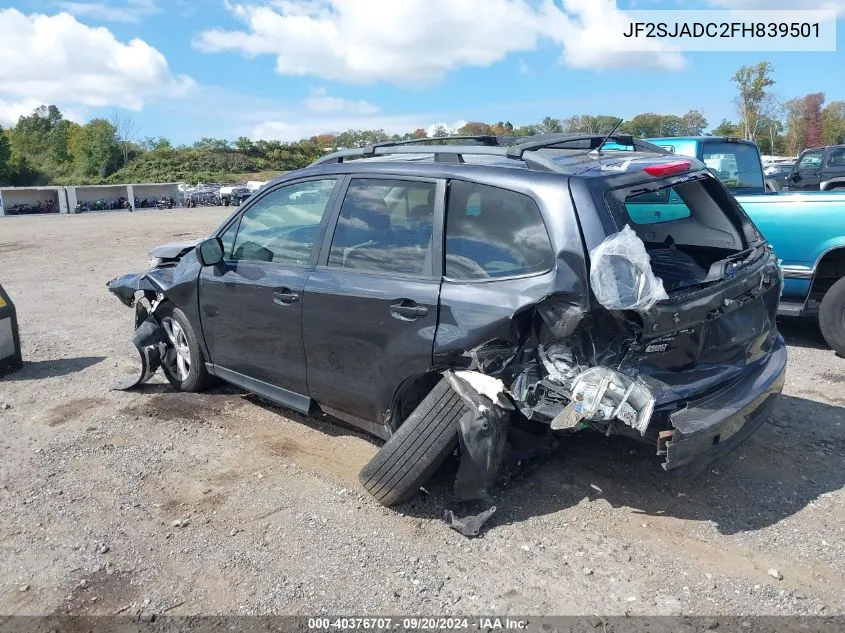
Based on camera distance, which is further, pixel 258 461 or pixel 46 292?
pixel 46 292

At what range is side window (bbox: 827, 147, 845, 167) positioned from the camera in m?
14.8

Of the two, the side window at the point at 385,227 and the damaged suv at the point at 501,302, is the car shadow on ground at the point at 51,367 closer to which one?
the damaged suv at the point at 501,302


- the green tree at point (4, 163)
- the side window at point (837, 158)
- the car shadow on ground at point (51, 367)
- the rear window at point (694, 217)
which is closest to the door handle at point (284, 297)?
the rear window at point (694, 217)

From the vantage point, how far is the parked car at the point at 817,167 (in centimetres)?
1470

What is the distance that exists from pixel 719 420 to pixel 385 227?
2.00 metres

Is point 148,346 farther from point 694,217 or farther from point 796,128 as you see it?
point 796,128

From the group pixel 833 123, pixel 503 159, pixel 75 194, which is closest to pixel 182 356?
pixel 503 159

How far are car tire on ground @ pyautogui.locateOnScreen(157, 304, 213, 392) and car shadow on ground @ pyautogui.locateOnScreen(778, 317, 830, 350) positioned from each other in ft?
18.2

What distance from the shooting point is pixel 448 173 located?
3729 mm

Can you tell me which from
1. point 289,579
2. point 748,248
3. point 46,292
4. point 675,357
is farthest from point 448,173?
point 46,292

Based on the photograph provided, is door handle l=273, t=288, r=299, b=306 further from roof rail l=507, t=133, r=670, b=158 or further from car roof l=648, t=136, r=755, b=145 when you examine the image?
car roof l=648, t=136, r=755, b=145

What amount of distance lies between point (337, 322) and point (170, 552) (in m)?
1.47

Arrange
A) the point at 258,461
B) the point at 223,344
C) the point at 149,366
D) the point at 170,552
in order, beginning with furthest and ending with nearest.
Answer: the point at 149,366, the point at 223,344, the point at 258,461, the point at 170,552

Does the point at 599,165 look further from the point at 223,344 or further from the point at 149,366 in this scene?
the point at 149,366
